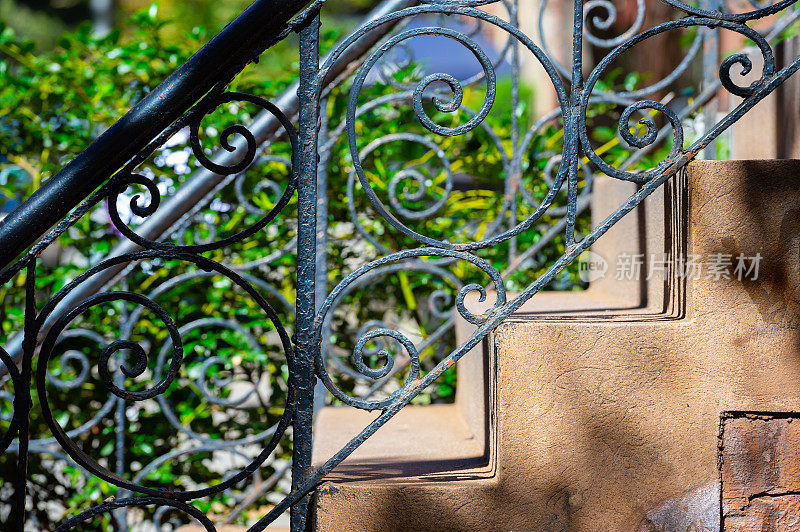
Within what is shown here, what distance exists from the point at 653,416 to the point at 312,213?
87cm

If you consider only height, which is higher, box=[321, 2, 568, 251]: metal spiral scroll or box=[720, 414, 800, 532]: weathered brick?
box=[321, 2, 568, 251]: metal spiral scroll

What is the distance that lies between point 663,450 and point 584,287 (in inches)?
64.9

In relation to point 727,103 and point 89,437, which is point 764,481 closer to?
point 727,103

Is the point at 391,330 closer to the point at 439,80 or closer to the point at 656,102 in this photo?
the point at 439,80

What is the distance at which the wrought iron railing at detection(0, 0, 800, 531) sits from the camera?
1.39 metres

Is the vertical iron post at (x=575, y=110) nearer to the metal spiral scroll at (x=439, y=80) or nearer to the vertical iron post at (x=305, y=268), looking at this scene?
the metal spiral scroll at (x=439, y=80)

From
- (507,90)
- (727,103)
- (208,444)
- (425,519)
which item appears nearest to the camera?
(425,519)

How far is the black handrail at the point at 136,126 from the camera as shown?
1370mm

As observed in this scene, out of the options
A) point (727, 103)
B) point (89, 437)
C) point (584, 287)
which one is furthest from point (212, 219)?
point (727, 103)

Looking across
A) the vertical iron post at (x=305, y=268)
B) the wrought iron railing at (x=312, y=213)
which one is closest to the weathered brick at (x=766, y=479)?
the wrought iron railing at (x=312, y=213)

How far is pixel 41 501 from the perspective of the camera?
2920 mm

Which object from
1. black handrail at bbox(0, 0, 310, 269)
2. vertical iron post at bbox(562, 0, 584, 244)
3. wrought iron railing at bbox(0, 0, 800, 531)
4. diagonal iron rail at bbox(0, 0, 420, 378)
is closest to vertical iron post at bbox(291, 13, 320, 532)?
wrought iron railing at bbox(0, 0, 800, 531)

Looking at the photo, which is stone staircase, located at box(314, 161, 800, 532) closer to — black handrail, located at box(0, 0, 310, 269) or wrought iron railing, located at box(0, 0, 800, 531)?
wrought iron railing, located at box(0, 0, 800, 531)

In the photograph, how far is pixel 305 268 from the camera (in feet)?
4.80
